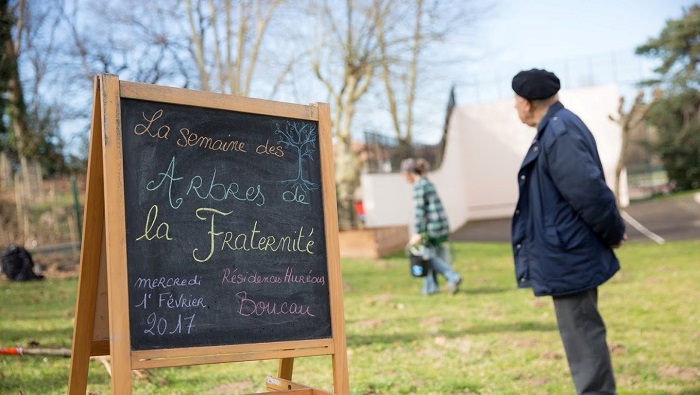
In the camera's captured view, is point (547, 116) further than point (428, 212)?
No

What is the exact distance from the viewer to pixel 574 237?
386 cm

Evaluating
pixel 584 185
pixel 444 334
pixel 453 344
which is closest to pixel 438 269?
pixel 444 334

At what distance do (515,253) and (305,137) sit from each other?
1.27 meters

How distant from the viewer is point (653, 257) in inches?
541

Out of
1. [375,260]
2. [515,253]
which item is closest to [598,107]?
[375,260]

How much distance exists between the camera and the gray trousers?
12.6 feet

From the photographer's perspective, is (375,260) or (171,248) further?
(375,260)

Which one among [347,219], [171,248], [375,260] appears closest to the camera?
[171,248]

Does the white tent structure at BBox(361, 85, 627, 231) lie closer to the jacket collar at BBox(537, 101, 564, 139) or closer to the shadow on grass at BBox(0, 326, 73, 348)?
the shadow on grass at BBox(0, 326, 73, 348)

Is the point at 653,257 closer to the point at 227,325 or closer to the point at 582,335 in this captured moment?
the point at 582,335

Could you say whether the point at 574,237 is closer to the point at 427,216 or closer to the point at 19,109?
the point at 427,216

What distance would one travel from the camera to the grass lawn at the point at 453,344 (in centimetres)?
546

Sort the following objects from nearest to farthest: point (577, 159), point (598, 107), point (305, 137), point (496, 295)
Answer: point (577, 159)
point (305, 137)
point (496, 295)
point (598, 107)

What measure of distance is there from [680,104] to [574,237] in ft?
115
